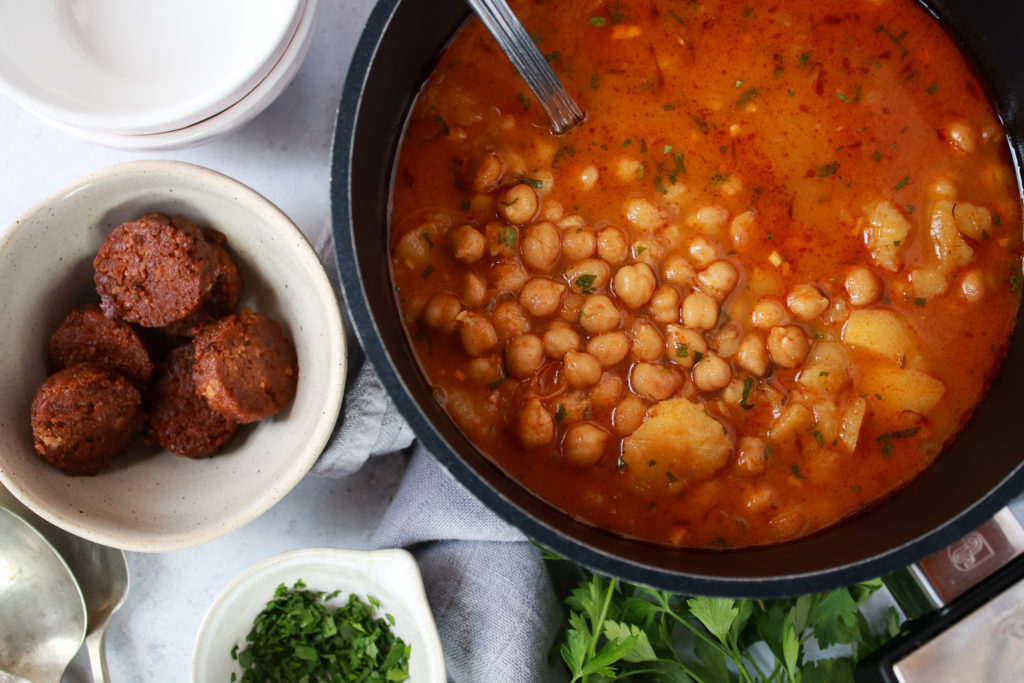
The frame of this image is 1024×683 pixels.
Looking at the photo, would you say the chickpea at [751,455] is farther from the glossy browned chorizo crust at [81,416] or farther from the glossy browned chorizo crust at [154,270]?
the glossy browned chorizo crust at [81,416]

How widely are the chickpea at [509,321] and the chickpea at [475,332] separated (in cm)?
4

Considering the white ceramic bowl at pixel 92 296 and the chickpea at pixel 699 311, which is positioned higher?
the chickpea at pixel 699 311

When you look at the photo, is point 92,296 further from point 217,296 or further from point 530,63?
point 530,63

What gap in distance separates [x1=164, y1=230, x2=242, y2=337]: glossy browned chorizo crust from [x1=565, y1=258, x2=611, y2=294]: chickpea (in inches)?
38.0

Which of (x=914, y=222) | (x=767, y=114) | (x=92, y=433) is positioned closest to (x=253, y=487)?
(x=92, y=433)

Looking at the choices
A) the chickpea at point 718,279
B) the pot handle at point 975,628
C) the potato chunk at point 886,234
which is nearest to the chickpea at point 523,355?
the chickpea at point 718,279

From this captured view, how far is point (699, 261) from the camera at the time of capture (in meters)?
2.38

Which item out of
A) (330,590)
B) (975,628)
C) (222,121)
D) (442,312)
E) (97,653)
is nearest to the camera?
(442,312)

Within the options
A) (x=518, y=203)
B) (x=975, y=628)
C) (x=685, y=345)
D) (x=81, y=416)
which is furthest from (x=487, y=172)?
(x=975, y=628)

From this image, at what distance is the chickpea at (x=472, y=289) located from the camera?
233 cm

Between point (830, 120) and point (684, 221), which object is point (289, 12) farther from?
point (830, 120)

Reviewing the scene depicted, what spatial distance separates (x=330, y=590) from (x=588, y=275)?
1238 millimetres

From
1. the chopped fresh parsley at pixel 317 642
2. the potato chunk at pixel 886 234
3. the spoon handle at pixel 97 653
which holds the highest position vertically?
the potato chunk at pixel 886 234

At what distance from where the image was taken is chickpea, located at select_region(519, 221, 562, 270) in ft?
7.73
